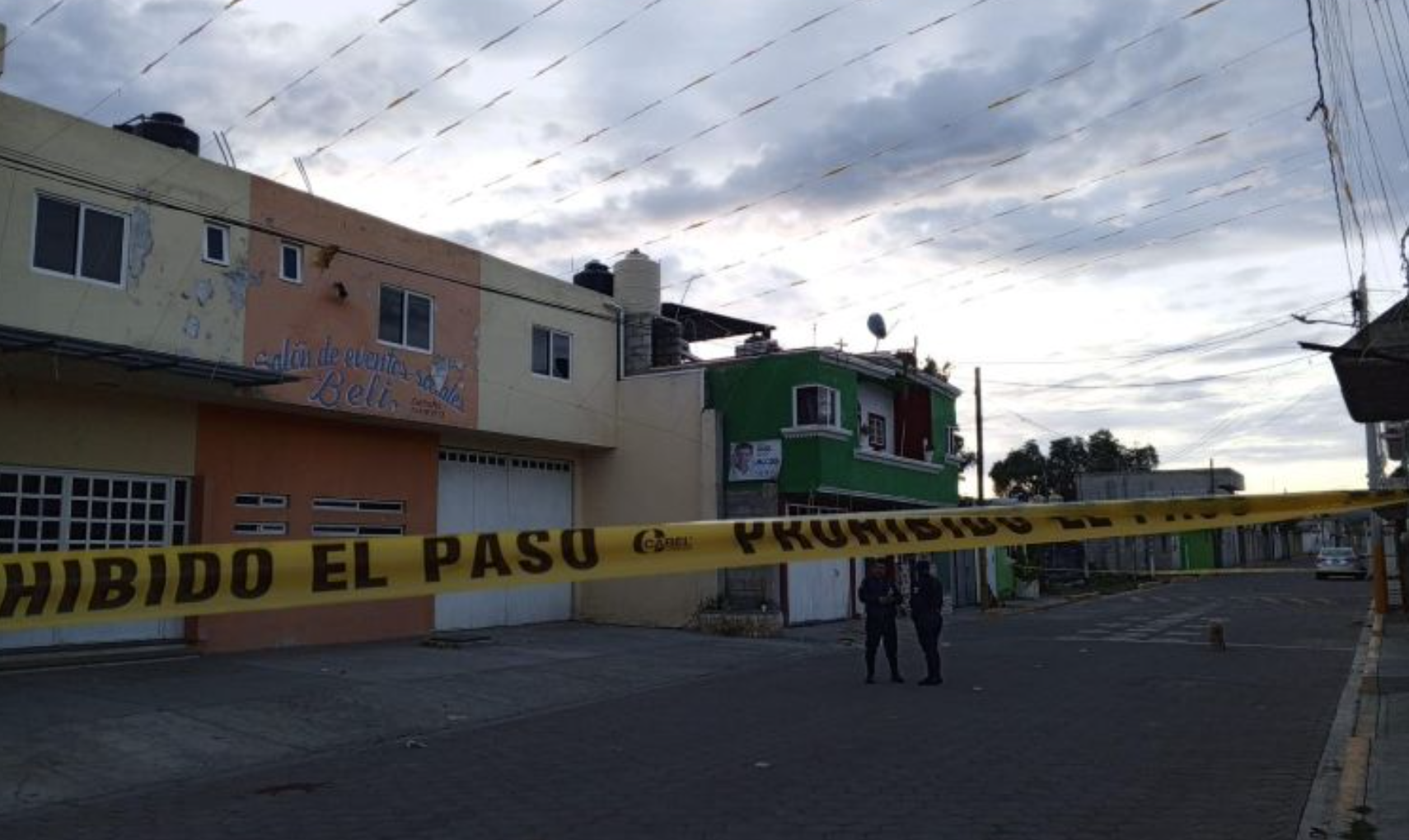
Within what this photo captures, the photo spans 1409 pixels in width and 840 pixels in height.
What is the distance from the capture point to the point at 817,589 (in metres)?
24.7

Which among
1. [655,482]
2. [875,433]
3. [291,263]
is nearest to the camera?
[291,263]

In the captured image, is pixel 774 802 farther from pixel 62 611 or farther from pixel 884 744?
pixel 62 611

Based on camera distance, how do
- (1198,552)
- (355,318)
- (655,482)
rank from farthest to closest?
(1198,552) < (655,482) < (355,318)

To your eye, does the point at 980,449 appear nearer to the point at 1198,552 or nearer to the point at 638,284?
the point at 638,284

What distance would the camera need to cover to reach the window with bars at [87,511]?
14844 millimetres

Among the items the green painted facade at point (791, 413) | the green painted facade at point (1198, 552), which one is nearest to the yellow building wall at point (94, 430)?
the green painted facade at point (791, 413)

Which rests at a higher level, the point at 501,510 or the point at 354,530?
the point at 501,510

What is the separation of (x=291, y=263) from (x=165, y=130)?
2.61 meters

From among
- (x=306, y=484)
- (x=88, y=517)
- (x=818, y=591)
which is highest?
(x=306, y=484)

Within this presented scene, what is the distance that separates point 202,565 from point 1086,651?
15.0 meters

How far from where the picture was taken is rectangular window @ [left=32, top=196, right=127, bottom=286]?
14.3m

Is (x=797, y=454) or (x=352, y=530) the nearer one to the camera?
(x=352, y=530)

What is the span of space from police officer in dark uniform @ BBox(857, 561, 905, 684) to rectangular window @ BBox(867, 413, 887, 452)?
12.1 m

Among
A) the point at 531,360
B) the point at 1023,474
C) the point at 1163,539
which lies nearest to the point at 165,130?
the point at 531,360
